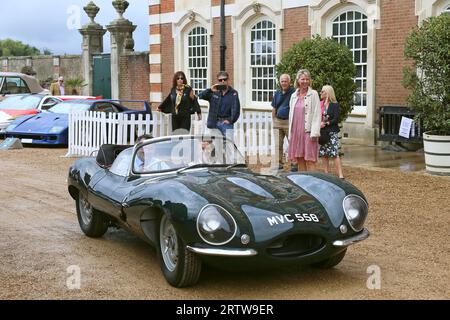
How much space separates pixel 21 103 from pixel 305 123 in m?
11.8

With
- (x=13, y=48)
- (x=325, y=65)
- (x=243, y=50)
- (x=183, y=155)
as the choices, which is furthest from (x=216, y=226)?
(x=13, y=48)

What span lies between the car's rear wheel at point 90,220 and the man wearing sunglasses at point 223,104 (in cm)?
412

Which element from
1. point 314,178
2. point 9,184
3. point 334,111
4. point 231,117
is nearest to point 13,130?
point 9,184

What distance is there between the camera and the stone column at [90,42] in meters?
28.1

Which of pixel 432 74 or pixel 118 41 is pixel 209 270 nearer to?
pixel 432 74

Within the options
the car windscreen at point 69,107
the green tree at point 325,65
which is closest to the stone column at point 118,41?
the car windscreen at point 69,107

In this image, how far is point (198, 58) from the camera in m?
21.8

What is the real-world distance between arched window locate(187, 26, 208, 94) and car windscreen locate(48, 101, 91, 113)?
5316 mm

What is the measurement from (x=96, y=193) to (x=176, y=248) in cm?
168

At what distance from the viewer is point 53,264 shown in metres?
5.94

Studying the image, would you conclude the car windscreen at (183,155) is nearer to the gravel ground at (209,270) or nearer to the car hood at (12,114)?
the gravel ground at (209,270)

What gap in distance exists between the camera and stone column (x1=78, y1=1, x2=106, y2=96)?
92.3 feet


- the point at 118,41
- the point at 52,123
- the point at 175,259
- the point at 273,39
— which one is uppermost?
the point at 118,41

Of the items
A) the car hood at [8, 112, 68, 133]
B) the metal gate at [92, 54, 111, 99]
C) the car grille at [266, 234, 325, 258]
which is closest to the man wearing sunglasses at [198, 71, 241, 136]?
the car grille at [266, 234, 325, 258]
